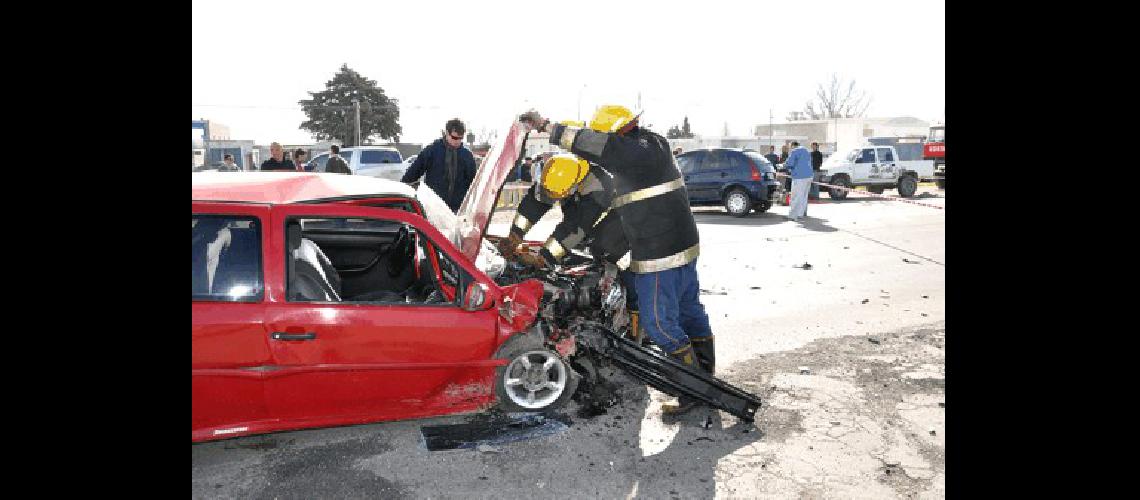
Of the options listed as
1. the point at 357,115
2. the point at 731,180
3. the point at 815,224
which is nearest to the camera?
the point at 815,224

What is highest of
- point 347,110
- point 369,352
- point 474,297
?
point 347,110

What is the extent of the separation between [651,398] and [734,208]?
11.0 m

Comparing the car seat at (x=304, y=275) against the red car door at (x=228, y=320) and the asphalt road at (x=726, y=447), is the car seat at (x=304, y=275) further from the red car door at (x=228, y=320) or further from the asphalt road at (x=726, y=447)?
the asphalt road at (x=726, y=447)

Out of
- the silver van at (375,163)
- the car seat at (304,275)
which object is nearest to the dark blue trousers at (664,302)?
the car seat at (304,275)

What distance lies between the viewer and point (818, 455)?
3602mm

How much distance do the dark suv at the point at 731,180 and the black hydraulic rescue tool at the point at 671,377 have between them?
422 inches

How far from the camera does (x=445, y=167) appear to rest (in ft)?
23.0

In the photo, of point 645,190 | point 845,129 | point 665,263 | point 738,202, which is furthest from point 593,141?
point 845,129

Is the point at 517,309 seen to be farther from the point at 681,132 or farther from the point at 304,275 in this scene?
the point at 681,132

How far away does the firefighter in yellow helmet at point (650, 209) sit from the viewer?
3.94 meters

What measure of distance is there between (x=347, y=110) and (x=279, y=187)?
50128mm
